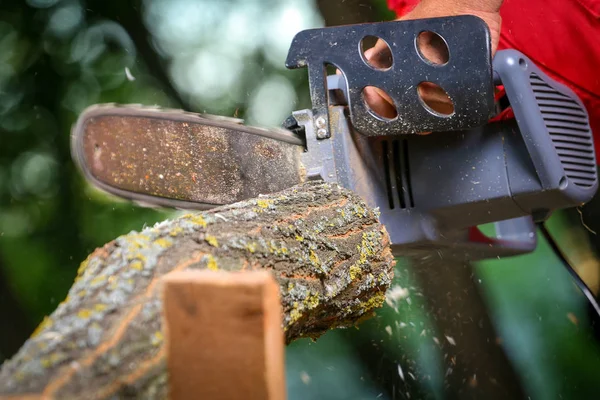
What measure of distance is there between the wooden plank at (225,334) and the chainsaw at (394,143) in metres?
0.84

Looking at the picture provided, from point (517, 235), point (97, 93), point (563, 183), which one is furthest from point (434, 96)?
point (97, 93)

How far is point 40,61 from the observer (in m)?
3.23

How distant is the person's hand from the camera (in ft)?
4.63

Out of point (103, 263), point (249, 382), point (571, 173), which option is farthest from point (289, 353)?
point (249, 382)

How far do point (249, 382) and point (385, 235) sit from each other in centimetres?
87

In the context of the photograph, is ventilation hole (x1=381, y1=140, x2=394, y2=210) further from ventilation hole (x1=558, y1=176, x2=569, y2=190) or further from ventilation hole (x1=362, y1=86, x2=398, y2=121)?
ventilation hole (x1=558, y1=176, x2=569, y2=190)

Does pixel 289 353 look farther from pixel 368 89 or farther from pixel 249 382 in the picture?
pixel 249 382

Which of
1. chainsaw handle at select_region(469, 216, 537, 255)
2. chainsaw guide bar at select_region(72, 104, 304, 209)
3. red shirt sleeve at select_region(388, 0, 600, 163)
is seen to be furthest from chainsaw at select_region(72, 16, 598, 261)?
chainsaw handle at select_region(469, 216, 537, 255)

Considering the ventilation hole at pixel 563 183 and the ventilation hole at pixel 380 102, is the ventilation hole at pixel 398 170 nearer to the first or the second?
the ventilation hole at pixel 380 102

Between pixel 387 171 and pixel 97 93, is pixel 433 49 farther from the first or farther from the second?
pixel 97 93

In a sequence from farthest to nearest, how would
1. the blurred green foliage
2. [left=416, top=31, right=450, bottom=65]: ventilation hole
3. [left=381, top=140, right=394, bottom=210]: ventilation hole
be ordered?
1. the blurred green foliage
2. [left=381, top=140, right=394, bottom=210]: ventilation hole
3. [left=416, top=31, right=450, bottom=65]: ventilation hole

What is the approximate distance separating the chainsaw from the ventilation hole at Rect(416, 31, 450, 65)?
0.03 metres

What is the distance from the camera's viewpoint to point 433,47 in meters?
1.41

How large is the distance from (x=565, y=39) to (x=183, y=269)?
145cm
